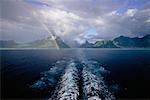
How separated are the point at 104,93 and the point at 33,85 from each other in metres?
8.90

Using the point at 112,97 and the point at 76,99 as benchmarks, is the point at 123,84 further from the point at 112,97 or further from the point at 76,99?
the point at 76,99

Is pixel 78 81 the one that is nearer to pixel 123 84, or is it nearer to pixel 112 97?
pixel 112 97

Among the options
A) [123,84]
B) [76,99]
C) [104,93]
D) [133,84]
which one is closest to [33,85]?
[76,99]

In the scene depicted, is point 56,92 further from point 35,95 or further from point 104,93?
point 104,93

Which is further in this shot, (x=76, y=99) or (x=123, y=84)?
(x=123, y=84)

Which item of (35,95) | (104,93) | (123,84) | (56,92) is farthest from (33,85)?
(123,84)

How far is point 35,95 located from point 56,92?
7.97 ft

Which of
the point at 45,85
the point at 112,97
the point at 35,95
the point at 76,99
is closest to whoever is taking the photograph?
the point at 76,99

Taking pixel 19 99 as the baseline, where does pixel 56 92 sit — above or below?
above

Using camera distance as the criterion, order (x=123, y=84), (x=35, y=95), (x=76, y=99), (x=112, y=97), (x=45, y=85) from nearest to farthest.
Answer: (x=76, y=99) → (x=112, y=97) → (x=35, y=95) → (x=45, y=85) → (x=123, y=84)

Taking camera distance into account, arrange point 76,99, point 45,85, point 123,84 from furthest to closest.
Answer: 1. point 123,84
2. point 45,85
3. point 76,99

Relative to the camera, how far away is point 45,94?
16312 millimetres

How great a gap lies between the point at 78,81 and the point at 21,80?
842 centimetres

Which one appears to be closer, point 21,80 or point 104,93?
point 104,93
